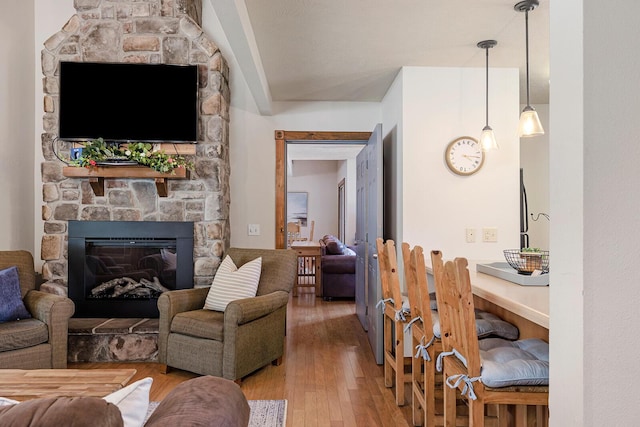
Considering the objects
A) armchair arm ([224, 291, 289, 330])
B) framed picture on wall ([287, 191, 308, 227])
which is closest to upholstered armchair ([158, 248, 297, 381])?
armchair arm ([224, 291, 289, 330])

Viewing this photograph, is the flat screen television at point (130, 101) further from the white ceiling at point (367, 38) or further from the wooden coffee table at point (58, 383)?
the wooden coffee table at point (58, 383)

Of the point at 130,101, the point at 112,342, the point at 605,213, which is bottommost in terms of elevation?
the point at 112,342

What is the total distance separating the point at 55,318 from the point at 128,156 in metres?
1.38

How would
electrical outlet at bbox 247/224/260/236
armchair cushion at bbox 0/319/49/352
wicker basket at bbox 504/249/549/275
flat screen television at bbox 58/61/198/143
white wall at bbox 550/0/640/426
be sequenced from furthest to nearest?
1. electrical outlet at bbox 247/224/260/236
2. flat screen television at bbox 58/61/198/143
3. armchair cushion at bbox 0/319/49/352
4. wicker basket at bbox 504/249/549/275
5. white wall at bbox 550/0/640/426

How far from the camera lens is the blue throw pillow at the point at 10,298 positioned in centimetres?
297

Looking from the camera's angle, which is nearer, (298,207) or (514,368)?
(514,368)

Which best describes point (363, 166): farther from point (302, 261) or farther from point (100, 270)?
point (302, 261)

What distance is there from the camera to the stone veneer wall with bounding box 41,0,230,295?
12.4 feet

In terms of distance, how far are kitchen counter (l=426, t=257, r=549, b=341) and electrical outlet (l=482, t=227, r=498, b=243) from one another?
0.99 metres

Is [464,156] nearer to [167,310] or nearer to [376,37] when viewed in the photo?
[376,37]

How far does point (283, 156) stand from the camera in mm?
4562

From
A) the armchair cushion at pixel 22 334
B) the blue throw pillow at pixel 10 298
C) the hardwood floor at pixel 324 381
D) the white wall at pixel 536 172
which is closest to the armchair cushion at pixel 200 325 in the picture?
the hardwood floor at pixel 324 381

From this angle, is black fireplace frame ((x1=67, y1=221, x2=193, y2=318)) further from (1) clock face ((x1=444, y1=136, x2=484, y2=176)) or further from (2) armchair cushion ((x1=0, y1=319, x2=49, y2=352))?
(1) clock face ((x1=444, y1=136, x2=484, y2=176))

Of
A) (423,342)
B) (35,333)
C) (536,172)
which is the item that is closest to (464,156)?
(536,172)
